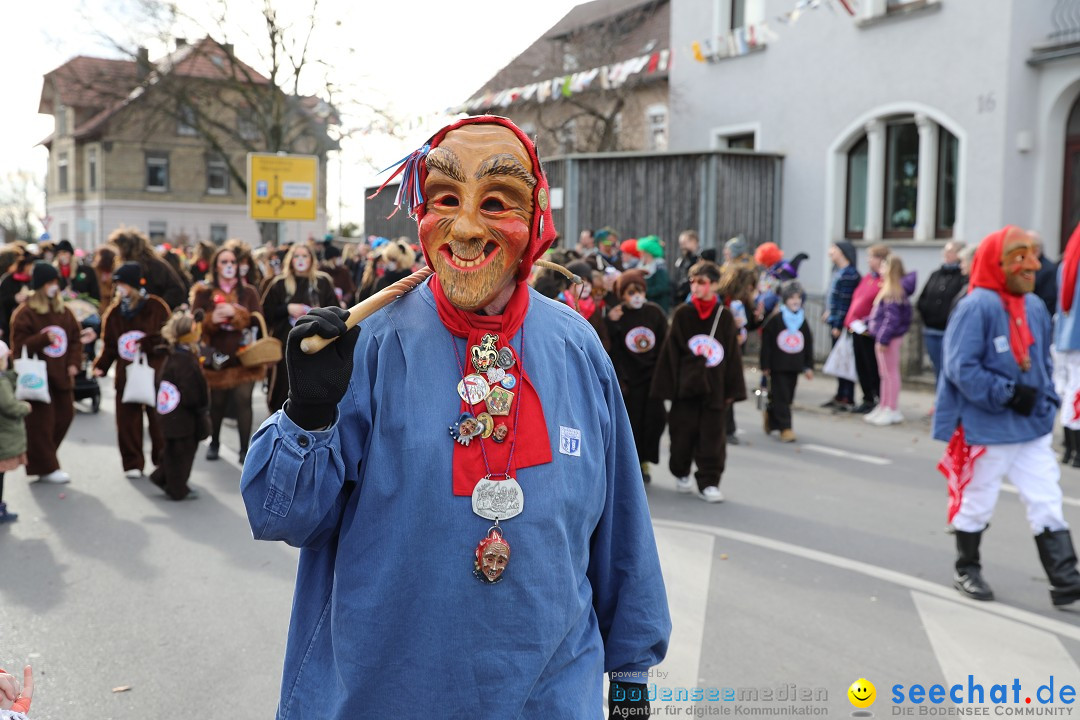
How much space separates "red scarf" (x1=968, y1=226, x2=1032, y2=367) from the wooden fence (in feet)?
43.8

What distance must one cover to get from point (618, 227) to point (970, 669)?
50.7 ft

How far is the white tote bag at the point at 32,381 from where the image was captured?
786 centimetres

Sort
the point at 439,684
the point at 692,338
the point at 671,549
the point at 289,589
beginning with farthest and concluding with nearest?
the point at 692,338 < the point at 671,549 < the point at 289,589 < the point at 439,684

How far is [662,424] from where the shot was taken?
8297 mm

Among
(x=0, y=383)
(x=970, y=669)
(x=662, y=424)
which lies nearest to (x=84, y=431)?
(x=0, y=383)

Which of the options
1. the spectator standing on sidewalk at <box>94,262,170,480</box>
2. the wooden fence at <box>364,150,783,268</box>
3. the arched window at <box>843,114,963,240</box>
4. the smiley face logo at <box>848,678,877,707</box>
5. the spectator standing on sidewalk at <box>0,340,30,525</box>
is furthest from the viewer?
the wooden fence at <box>364,150,783,268</box>

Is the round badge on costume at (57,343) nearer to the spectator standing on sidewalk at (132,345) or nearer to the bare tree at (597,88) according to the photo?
the spectator standing on sidewalk at (132,345)

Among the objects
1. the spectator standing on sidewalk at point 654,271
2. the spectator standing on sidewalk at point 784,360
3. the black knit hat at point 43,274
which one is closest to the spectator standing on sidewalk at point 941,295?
the spectator standing on sidewalk at point 784,360

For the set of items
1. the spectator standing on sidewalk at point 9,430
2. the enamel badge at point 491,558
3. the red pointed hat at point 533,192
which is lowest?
the spectator standing on sidewalk at point 9,430

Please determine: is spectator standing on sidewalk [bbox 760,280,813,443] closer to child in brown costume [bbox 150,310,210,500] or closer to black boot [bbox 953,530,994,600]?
black boot [bbox 953,530,994,600]

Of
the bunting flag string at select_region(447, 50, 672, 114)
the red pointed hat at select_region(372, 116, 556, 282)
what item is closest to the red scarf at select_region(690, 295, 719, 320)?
the red pointed hat at select_region(372, 116, 556, 282)

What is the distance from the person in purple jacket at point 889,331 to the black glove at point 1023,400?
20.7 ft

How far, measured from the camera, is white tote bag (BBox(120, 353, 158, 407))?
8297 mm

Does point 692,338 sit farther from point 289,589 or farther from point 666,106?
point 666,106
